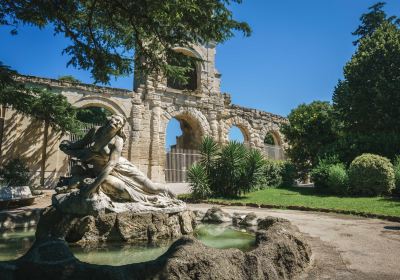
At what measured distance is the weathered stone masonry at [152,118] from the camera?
48.0 ft

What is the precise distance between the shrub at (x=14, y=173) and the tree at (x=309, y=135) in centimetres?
1286

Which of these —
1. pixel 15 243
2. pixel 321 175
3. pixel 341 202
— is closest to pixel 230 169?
pixel 341 202

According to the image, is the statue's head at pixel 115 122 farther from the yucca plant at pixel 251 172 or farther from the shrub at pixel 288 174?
the shrub at pixel 288 174

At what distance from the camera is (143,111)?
17734 mm

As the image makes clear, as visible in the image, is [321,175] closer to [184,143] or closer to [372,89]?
[372,89]

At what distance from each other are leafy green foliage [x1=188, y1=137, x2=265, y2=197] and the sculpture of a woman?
23.0 feet

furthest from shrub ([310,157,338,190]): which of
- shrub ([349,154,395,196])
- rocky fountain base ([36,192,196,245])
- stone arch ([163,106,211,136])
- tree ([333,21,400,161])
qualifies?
rocky fountain base ([36,192,196,245])

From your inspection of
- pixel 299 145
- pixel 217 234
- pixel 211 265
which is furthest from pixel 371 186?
pixel 211 265

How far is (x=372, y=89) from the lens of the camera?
713 inches

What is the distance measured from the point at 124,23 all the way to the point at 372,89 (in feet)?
50.9

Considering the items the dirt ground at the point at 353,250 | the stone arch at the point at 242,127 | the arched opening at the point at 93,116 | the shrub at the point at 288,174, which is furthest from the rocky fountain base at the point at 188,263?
the arched opening at the point at 93,116

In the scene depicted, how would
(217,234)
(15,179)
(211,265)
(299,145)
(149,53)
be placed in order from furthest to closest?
(299,145), (15,179), (149,53), (217,234), (211,265)

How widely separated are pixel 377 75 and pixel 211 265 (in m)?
19.3

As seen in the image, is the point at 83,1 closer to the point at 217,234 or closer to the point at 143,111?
the point at 217,234
